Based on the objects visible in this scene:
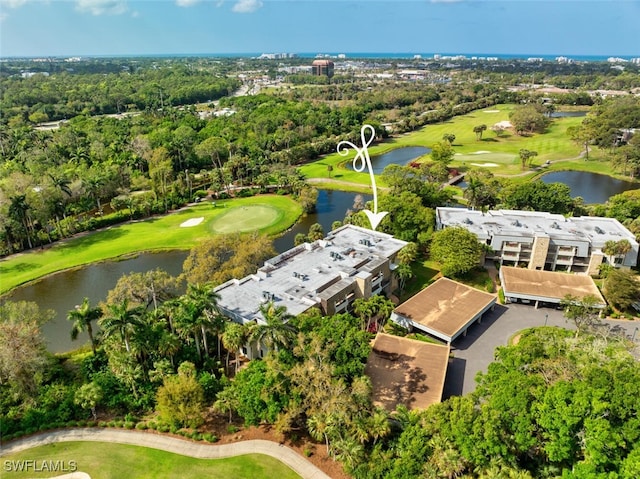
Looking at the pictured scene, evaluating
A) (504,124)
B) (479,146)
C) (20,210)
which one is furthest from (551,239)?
(504,124)

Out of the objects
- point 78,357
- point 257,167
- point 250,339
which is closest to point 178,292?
point 78,357

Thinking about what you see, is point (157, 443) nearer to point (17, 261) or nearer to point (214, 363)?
point (214, 363)

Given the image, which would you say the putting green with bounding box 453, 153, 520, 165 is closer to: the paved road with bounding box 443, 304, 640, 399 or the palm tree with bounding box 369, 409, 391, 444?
the paved road with bounding box 443, 304, 640, 399

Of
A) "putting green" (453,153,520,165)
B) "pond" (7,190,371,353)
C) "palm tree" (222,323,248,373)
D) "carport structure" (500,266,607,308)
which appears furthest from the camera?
"putting green" (453,153,520,165)

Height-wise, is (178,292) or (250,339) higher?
(250,339)

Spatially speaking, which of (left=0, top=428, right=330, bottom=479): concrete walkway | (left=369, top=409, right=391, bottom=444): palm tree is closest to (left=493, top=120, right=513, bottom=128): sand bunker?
(left=369, top=409, right=391, bottom=444): palm tree
